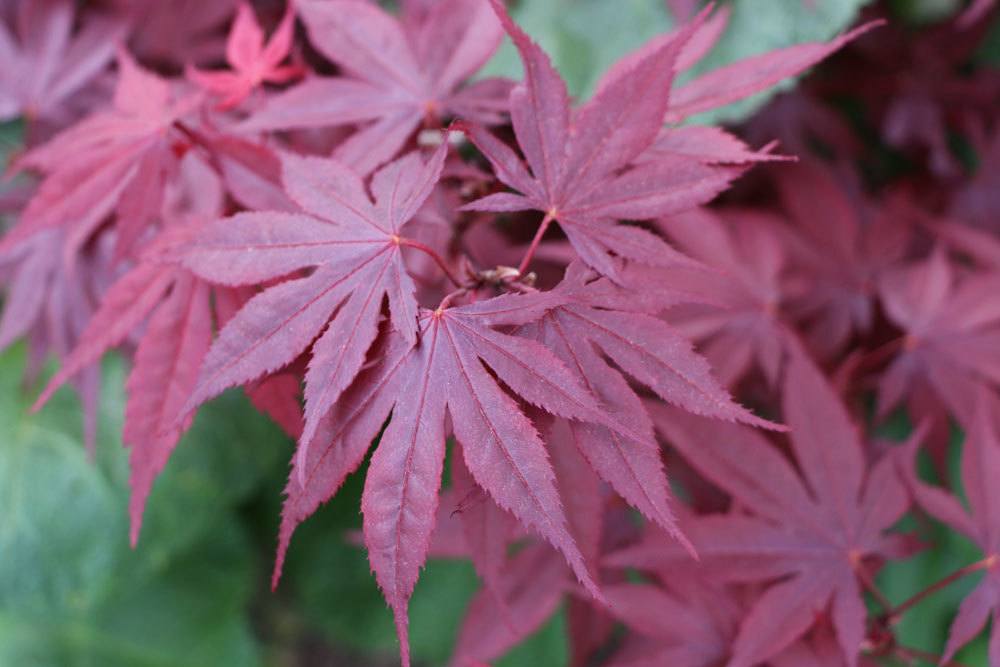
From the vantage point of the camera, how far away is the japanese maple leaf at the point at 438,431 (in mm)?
488

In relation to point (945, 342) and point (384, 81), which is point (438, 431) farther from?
point (945, 342)

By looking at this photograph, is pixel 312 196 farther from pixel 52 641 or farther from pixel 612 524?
pixel 52 641

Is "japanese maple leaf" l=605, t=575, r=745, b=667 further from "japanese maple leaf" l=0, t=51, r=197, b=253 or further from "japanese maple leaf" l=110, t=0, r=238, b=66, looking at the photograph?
"japanese maple leaf" l=110, t=0, r=238, b=66

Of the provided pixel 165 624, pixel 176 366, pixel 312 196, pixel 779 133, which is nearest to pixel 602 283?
pixel 312 196

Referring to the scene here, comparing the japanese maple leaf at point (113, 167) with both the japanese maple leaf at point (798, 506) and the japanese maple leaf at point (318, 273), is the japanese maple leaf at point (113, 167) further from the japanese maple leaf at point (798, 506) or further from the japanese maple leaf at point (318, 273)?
the japanese maple leaf at point (798, 506)

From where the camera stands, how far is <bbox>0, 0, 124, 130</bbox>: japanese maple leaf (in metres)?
1.05

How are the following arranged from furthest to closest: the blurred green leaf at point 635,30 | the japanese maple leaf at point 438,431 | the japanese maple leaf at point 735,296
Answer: the blurred green leaf at point 635,30
the japanese maple leaf at point 735,296
the japanese maple leaf at point 438,431

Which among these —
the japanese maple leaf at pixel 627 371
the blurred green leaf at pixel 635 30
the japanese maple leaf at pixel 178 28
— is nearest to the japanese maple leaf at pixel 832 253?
the blurred green leaf at pixel 635 30

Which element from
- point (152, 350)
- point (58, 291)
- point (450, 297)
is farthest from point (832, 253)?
point (58, 291)

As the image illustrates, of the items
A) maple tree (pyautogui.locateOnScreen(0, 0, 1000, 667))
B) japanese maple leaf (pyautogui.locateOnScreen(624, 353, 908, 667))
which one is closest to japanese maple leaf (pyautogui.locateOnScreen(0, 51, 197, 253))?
maple tree (pyautogui.locateOnScreen(0, 0, 1000, 667))

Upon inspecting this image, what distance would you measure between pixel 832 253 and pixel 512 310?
74 cm

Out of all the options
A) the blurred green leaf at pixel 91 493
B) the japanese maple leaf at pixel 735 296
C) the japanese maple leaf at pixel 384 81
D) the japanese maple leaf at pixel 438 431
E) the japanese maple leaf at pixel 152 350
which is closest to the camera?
the japanese maple leaf at pixel 438 431

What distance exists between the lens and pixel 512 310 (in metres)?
0.52

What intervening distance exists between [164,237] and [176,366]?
0.13 metres
